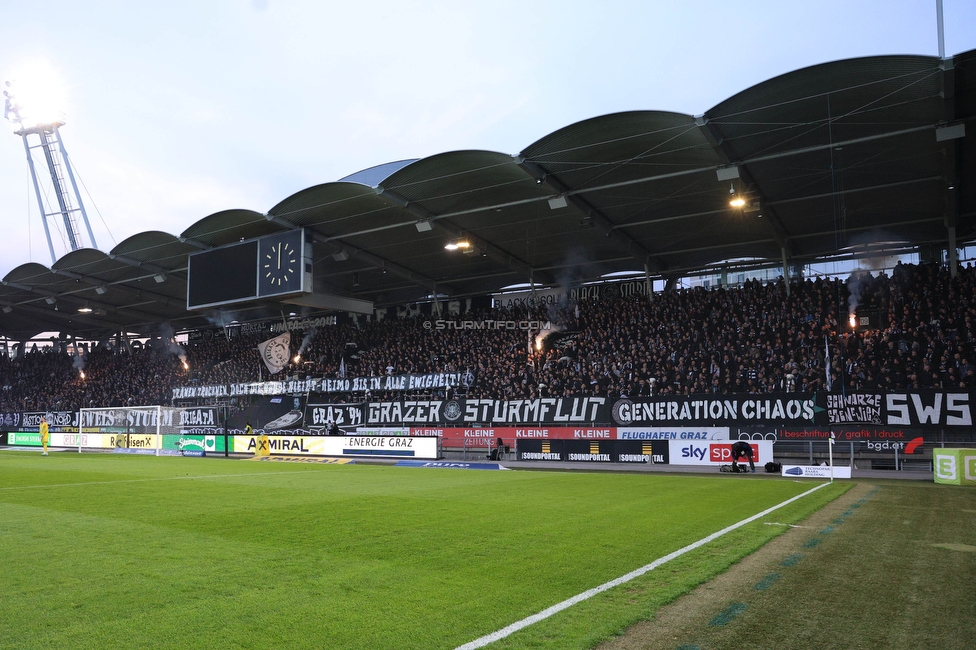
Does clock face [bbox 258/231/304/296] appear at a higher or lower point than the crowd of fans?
higher

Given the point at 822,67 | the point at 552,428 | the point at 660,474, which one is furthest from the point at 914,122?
the point at 552,428

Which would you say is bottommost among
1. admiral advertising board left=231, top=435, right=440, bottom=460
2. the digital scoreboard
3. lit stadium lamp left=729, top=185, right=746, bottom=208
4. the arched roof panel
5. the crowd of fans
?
admiral advertising board left=231, top=435, right=440, bottom=460

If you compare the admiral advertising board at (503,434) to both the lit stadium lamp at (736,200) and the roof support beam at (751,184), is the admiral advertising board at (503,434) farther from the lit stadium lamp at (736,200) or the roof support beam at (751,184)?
the roof support beam at (751,184)

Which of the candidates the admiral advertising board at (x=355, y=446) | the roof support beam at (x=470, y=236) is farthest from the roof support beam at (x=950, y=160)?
the admiral advertising board at (x=355, y=446)

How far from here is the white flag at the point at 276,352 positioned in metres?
47.0

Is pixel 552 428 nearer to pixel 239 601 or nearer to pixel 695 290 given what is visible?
pixel 695 290

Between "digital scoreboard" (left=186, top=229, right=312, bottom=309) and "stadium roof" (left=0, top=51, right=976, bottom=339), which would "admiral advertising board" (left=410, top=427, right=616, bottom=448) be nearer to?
"stadium roof" (left=0, top=51, right=976, bottom=339)

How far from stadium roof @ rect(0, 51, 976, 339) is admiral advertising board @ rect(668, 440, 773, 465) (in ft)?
32.0

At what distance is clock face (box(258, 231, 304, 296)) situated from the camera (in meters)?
33.3

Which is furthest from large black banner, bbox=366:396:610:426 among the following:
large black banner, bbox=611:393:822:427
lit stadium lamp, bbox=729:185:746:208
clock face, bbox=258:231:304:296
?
lit stadium lamp, bbox=729:185:746:208

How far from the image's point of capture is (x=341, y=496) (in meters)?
13.7

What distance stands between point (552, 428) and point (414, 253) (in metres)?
12.9

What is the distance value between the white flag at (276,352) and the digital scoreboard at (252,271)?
412 inches

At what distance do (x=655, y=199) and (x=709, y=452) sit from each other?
11.0m
